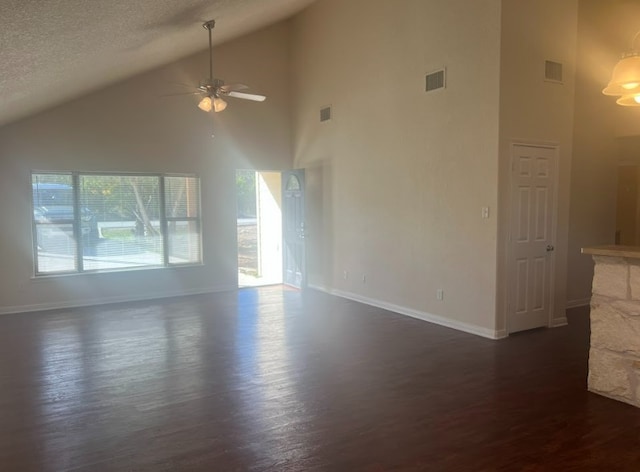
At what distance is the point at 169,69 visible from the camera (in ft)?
24.3

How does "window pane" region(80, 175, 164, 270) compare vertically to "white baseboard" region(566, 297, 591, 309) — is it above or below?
above

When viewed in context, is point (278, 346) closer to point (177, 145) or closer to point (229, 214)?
point (229, 214)

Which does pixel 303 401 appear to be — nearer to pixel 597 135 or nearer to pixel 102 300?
pixel 102 300

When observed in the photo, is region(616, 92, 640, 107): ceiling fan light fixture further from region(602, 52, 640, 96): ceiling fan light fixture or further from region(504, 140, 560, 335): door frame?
region(504, 140, 560, 335): door frame

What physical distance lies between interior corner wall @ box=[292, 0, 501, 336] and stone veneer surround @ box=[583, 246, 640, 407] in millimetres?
1422

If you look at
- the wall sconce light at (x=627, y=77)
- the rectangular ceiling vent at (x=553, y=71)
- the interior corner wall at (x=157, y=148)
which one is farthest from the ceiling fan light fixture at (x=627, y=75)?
the interior corner wall at (x=157, y=148)

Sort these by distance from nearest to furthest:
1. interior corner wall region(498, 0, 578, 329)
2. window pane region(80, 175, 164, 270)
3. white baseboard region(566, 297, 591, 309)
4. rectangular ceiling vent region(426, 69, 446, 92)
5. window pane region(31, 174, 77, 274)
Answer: interior corner wall region(498, 0, 578, 329), rectangular ceiling vent region(426, 69, 446, 92), white baseboard region(566, 297, 591, 309), window pane region(31, 174, 77, 274), window pane region(80, 175, 164, 270)

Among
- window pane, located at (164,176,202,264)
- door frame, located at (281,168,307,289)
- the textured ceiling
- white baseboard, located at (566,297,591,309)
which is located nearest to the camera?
the textured ceiling

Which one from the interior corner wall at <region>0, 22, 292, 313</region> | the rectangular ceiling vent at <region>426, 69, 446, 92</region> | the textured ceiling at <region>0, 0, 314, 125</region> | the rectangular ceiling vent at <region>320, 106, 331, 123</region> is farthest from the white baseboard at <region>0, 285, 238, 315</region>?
the rectangular ceiling vent at <region>426, 69, 446, 92</region>

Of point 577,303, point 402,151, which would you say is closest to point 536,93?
point 402,151

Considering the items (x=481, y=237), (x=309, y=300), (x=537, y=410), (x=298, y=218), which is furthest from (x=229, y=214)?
(x=537, y=410)

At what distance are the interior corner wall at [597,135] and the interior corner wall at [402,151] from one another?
1.91 metres

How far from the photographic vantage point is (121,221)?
23.9 ft

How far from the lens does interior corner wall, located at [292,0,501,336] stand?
198 inches
